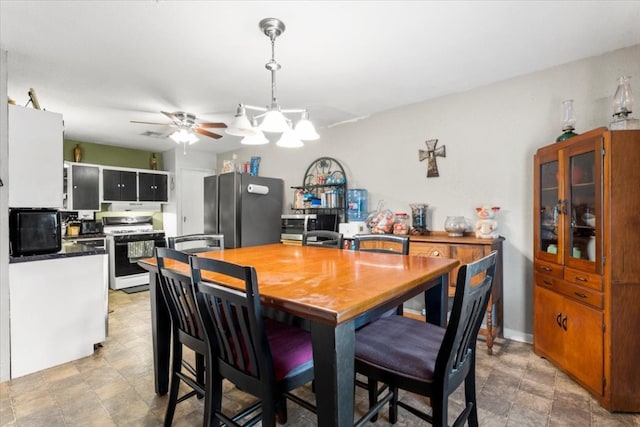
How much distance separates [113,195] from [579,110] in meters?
6.20

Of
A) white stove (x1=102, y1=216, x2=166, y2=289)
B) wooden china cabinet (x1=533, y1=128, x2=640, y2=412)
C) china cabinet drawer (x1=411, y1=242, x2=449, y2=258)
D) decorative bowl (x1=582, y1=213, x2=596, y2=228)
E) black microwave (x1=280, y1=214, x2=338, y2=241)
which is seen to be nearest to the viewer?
wooden china cabinet (x1=533, y1=128, x2=640, y2=412)

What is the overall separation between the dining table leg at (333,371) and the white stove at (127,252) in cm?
425

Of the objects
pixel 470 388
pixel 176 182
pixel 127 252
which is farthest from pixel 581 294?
pixel 176 182

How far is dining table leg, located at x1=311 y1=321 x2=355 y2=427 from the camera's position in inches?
37.7

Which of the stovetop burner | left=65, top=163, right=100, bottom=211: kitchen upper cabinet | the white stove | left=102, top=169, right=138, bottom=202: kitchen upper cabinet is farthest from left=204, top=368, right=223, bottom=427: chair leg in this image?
left=102, top=169, right=138, bottom=202: kitchen upper cabinet

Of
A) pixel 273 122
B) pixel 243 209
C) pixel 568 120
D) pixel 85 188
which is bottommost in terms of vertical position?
pixel 243 209

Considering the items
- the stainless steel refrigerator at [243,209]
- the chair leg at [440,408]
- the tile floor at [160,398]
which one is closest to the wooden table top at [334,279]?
the chair leg at [440,408]

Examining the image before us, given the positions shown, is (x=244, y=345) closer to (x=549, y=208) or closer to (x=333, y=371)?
(x=333, y=371)

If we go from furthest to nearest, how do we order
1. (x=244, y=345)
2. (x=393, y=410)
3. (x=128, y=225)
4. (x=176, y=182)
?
(x=176, y=182) → (x=128, y=225) → (x=393, y=410) → (x=244, y=345)

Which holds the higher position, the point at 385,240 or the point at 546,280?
the point at 385,240

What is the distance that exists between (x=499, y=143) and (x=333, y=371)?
110 inches

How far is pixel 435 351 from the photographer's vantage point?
4.16 feet

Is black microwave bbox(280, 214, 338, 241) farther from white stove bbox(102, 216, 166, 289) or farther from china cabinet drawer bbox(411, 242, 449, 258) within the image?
white stove bbox(102, 216, 166, 289)

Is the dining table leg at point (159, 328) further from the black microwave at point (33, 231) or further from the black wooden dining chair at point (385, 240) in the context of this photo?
the black wooden dining chair at point (385, 240)
